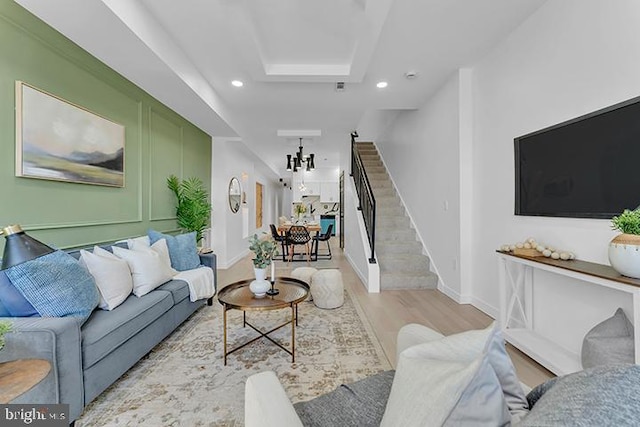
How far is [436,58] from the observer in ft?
10.9

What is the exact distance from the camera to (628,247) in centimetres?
161

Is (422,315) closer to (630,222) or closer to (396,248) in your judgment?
(396,248)

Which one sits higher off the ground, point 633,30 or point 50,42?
point 50,42

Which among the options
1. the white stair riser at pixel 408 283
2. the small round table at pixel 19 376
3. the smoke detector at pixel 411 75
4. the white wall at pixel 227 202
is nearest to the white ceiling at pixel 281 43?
the smoke detector at pixel 411 75

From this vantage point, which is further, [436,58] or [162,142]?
[162,142]

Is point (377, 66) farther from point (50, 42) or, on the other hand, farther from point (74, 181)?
point (74, 181)

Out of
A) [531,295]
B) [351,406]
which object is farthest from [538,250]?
[351,406]

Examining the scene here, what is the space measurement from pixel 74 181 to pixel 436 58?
3791 mm

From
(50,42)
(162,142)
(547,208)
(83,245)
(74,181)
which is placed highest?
(50,42)

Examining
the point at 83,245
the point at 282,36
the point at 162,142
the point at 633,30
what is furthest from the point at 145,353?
the point at 633,30

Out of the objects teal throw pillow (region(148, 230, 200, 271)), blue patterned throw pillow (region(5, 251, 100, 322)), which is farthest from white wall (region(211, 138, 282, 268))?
blue patterned throw pillow (region(5, 251, 100, 322))

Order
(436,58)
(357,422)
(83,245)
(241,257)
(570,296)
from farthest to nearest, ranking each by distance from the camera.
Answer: (241,257), (436,58), (83,245), (570,296), (357,422)

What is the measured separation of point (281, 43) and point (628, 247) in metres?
3.21

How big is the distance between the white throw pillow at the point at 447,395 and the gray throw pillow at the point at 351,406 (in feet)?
1.06
